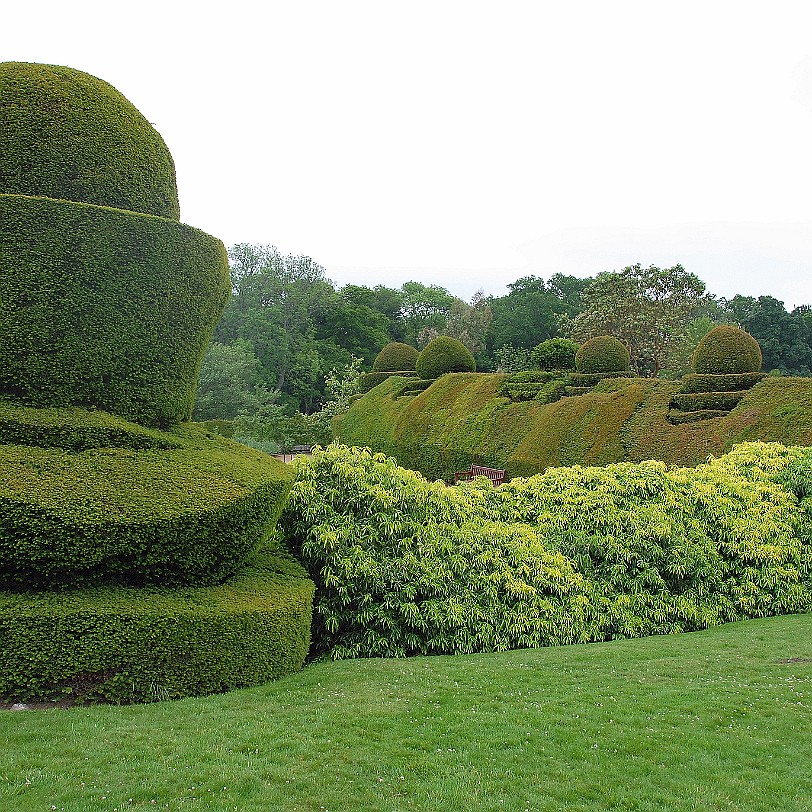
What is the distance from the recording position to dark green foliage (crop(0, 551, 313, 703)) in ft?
16.0

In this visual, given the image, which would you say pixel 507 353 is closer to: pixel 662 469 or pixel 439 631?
pixel 662 469

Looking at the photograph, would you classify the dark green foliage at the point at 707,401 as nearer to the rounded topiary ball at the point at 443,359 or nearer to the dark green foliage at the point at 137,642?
the rounded topiary ball at the point at 443,359

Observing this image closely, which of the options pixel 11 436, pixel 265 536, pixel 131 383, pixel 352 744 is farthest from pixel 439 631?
pixel 11 436

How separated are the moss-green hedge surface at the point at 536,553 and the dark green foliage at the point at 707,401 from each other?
4.71 m

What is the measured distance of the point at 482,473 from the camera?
20.3 metres

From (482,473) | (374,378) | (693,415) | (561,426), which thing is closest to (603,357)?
(561,426)

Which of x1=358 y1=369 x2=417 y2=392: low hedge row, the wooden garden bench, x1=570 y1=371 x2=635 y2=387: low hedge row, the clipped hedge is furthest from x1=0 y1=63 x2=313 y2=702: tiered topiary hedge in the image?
x1=358 y1=369 x2=417 y2=392: low hedge row

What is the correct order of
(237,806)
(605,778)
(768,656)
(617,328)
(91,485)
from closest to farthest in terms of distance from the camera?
(237,806) → (605,778) → (91,485) → (768,656) → (617,328)

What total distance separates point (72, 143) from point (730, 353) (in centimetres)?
1402

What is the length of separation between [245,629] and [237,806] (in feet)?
6.22

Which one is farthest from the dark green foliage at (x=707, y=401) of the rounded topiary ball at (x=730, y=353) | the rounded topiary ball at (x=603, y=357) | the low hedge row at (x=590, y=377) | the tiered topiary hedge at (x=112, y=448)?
the tiered topiary hedge at (x=112, y=448)

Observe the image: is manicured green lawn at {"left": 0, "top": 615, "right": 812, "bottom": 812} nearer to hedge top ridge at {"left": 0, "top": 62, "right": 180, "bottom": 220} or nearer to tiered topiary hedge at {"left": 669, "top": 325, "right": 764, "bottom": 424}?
hedge top ridge at {"left": 0, "top": 62, "right": 180, "bottom": 220}

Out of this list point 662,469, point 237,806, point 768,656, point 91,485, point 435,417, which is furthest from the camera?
point 435,417

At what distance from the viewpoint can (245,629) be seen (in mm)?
5414
